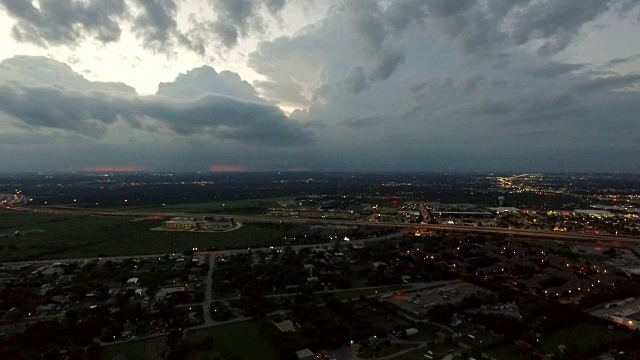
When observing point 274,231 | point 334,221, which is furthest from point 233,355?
point 334,221

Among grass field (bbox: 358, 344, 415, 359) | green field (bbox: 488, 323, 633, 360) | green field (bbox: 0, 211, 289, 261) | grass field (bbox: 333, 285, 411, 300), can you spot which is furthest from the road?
green field (bbox: 488, 323, 633, 360)

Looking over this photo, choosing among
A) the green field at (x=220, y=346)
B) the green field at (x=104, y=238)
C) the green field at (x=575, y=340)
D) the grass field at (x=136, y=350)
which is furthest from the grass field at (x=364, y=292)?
the green field at (x=104, y=238)

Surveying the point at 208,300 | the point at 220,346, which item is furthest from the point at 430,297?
the point at 208,300

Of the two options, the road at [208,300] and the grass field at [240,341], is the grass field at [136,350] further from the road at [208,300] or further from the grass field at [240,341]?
the road at [208,300]

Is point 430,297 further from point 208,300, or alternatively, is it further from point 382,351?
point 208,300

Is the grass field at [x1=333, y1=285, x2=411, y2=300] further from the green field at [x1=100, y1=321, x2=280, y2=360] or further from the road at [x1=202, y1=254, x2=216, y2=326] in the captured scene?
the road at [x1=202, y1=254, x2=216, y2=326]
